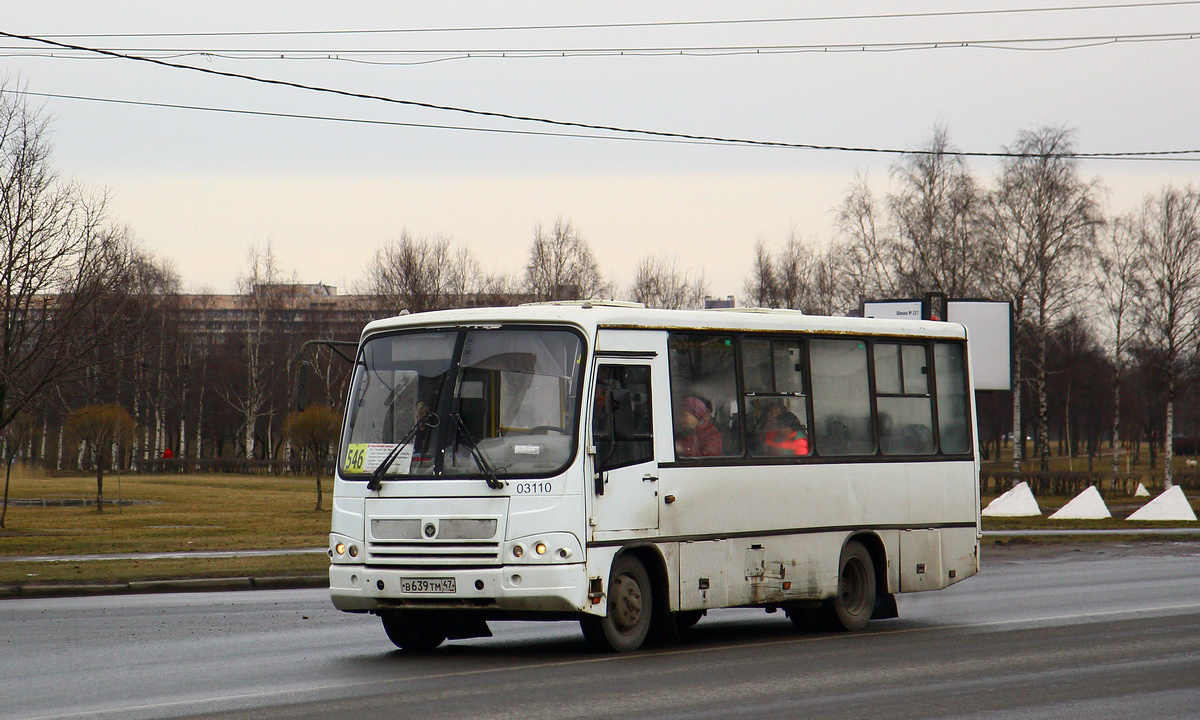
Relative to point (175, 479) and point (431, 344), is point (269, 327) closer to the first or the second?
point (175, 479)

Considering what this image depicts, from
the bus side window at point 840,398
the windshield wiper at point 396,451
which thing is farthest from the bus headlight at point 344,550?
the bus side window at point 840,398

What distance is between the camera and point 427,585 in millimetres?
11297

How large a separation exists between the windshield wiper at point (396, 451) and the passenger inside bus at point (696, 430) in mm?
2204

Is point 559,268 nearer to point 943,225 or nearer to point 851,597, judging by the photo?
point 943,225

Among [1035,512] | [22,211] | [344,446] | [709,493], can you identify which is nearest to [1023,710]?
[709,493]

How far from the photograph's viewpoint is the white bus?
37.1 ft

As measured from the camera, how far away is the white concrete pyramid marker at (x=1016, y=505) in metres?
43.2

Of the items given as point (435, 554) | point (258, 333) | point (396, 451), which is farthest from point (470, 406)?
point (258, 333)

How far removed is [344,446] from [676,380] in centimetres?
298

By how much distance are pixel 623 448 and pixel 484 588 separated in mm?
1690

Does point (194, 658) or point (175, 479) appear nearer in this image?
point (194, 658)

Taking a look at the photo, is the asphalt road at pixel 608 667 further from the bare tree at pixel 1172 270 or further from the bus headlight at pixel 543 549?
the bare tree at pixel 1172 270

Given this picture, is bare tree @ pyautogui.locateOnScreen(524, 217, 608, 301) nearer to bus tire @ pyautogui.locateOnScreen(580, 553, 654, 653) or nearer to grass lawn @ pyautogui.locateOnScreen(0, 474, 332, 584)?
grass lawn @ pyautogui.locateOnScreen(0, 474, 332, 584)

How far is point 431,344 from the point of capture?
12.1 m
